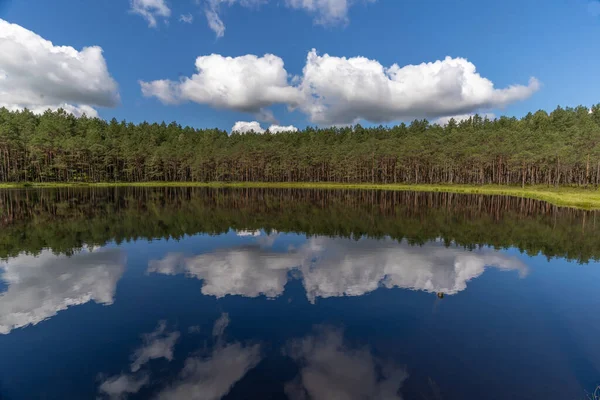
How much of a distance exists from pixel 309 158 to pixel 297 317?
451 ft

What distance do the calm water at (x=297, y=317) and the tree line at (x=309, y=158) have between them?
9794 centimetres

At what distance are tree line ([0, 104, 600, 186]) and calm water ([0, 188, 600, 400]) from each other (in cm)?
9794

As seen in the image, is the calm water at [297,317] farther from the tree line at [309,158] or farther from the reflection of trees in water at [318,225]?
the tree line at [309,158]

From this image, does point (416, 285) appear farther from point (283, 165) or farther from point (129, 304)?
point (283, 165)

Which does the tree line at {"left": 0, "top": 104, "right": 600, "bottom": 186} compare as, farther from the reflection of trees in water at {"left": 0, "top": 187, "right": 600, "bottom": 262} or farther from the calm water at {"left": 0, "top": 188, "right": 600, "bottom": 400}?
the calm water at {"left": 0, "top": 188, "right": 600, "bottom": 400}

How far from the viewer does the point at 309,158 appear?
150625 mm

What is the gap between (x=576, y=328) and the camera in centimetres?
1496

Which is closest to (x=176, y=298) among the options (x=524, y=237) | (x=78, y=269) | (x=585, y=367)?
(x=78, y=269)

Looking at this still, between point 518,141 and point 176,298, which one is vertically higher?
point 518,141

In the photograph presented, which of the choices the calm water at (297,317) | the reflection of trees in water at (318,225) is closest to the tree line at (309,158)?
the reflection of trees in water at (318,225)

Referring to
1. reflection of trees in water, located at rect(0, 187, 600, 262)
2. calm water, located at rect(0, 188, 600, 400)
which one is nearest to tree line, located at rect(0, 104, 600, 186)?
reflection of trees in water, located at rect(0, 187, 600, 262)

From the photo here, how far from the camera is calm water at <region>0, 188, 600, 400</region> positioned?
35.5ft

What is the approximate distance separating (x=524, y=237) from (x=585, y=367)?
2676cm

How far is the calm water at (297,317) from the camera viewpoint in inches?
426
